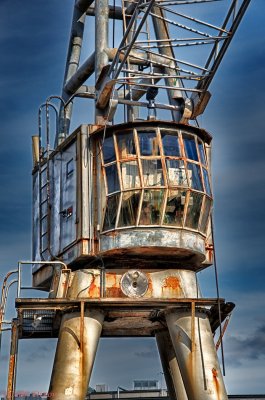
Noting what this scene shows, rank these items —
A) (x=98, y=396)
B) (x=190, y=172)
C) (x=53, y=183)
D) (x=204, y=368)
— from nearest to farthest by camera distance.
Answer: (x=204, y=368)
(x=190, y=172)
(x=53, y=183)
(x=98, y=396)

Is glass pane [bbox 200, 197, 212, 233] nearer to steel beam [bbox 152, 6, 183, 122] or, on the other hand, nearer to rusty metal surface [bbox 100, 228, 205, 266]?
rusty metal surface [bbox 100, 228, 205, 266]

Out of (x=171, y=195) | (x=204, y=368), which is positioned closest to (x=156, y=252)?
(x=171, y=195)

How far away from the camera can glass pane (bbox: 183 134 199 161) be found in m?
35.5

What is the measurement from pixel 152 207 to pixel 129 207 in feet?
2.92

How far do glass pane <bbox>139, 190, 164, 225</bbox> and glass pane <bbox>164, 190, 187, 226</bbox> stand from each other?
318 millimetres

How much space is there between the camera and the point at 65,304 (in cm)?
3350

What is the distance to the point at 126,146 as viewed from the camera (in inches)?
1378

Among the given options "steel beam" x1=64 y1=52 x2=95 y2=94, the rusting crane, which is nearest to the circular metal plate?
the rusting crane

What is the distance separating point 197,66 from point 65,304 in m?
11.6

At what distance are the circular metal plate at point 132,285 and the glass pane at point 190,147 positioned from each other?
5297 millimetres

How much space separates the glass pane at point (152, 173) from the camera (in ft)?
113

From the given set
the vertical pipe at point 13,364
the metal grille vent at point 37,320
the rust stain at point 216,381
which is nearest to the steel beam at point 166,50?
the metal grille vent at point 37,320

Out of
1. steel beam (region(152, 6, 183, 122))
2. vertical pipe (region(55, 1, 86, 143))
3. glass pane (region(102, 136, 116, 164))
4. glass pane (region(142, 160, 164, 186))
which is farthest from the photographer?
vertical pipe (region(55, 1, 86, 143))

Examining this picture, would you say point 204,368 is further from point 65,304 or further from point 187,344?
point 65,304
